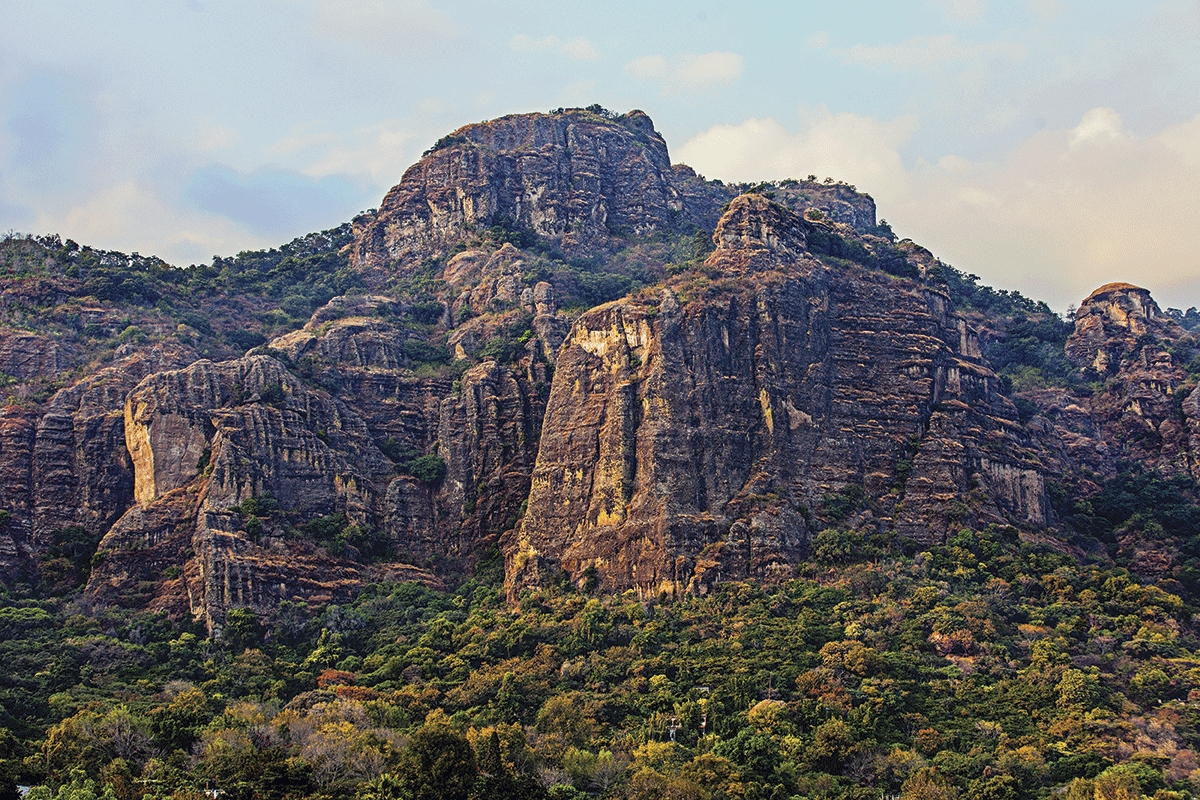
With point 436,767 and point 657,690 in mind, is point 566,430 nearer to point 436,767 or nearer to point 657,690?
point 657,690

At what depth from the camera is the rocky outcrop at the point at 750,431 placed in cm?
7844

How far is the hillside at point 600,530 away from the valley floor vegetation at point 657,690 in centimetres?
21

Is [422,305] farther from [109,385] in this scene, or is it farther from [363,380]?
[109,385]

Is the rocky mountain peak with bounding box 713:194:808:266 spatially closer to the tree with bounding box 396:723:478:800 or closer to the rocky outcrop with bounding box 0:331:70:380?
the rocky outcrop with bounding box 0:331:70:380

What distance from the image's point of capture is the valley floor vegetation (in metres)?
53.3

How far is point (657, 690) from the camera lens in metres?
65.4

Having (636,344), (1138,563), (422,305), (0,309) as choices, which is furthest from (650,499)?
(0,309)

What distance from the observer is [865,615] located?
71.9 metres

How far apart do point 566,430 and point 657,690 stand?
23.3 metres

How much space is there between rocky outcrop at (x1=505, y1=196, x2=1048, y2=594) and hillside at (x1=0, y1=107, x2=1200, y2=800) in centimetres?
24

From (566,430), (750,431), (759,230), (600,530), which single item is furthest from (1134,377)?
(600,530)

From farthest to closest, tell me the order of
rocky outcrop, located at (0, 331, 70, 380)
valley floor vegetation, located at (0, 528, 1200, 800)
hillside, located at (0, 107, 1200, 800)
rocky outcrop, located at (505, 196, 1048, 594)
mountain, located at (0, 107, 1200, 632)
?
rocky outcrop, located at (0, 331, 70, 380), mountain, located at (0, 107, 1200, 632), rocky outcrop, located at (505, 196, 1048, 594), hillside, located at (0, 107, 1200, 800), valley floor vegetation, located at (0, 528, 1200, 800)

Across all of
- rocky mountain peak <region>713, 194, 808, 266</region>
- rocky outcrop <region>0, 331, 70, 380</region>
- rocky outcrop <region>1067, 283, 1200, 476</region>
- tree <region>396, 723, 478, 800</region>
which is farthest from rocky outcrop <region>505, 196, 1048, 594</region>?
rocky outcrop <region>0, 331, 70, 380</region>

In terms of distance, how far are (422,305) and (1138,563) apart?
57.6 meters
